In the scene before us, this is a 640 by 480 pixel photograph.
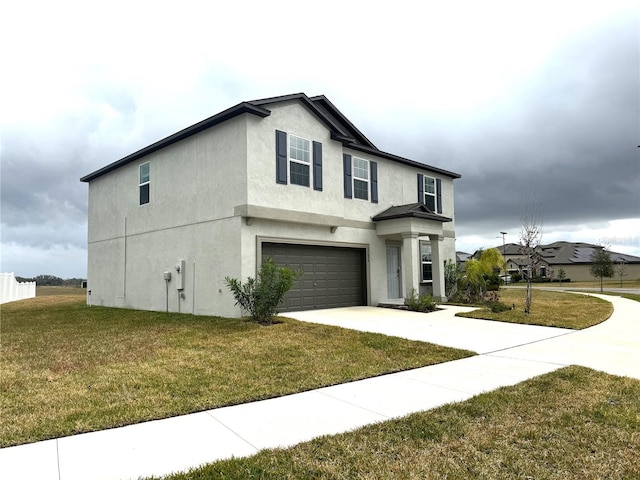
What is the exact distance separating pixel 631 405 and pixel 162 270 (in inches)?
579

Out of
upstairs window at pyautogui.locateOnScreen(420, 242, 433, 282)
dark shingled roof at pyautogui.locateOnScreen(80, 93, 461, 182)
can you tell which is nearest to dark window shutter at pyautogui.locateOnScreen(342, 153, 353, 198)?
dark shingled roof at pyautogui.locateOnScreen(80, 93, 461, 182)

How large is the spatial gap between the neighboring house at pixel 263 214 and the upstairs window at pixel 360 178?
0.05 m

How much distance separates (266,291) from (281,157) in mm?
4747

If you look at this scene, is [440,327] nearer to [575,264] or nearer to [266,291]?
[266,291]

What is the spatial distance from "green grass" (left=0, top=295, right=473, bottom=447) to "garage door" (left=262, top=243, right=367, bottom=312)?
3181mm

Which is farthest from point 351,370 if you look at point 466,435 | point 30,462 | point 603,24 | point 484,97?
point 484,97

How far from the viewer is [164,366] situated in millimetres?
6910

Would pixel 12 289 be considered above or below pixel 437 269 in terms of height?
below

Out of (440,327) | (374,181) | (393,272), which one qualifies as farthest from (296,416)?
(393,272)

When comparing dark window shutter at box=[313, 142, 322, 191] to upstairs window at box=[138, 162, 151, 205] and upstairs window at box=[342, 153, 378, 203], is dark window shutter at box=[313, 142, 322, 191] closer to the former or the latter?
upstairs window at box=[342, 153, 378, 203]

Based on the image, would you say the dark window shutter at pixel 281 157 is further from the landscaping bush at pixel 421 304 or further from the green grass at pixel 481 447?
the green grass at pixel 481 447

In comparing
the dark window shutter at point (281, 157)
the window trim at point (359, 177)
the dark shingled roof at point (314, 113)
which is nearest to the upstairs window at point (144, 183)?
the dark shingled roof at point (314, 113)

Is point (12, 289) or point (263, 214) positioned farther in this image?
point (12, 289)

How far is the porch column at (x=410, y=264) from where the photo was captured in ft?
53.1
